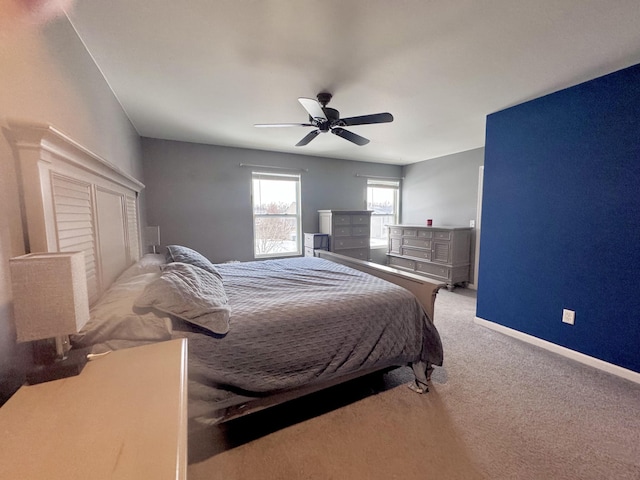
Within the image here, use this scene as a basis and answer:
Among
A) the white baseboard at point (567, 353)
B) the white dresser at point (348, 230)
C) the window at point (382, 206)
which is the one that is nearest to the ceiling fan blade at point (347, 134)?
the white dresser at point (348, 230)

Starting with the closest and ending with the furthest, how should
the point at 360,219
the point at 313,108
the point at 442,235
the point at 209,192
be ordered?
the point at 313,108 → the point at 209,192 → the point at 442,235 → the point at 360,219

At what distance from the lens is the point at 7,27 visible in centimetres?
98

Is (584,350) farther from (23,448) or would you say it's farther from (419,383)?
(23,448)

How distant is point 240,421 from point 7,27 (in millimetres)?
2204

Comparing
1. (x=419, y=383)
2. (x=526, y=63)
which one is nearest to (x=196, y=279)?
(x=419, y=383)

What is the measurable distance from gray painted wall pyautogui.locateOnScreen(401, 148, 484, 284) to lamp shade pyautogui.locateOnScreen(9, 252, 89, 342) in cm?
496

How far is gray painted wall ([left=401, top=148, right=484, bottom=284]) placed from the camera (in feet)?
14.6

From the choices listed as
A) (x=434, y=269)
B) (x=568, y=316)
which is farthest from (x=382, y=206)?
(x=568, y=316)

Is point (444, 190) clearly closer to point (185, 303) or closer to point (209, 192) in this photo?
point (209, 192)

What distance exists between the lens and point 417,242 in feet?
15.9

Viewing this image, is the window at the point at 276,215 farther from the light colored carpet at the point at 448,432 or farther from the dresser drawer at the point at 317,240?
the light colored carpet at the point at 448,432

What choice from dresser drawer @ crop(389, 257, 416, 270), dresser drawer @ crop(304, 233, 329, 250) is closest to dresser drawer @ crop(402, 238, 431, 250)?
dresser drawer @ crop(389, 257, 416, 270)

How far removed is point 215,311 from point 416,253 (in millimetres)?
4262

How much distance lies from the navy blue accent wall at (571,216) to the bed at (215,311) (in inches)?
57.3
